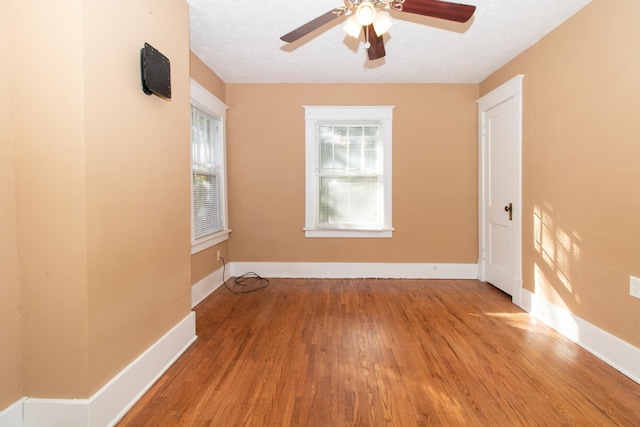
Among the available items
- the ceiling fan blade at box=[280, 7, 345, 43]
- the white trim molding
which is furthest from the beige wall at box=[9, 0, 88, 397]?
the ceiling fan blade at box=[280, 7, 345, 43]

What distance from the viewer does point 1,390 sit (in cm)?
145

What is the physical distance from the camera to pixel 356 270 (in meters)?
4.35

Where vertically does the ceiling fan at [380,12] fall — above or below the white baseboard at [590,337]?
above

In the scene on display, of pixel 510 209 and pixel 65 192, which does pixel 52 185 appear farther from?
pixel 510 209

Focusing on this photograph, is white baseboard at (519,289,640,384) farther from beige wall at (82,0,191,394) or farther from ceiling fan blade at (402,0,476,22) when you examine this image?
beige wall at (82,0,191,394)

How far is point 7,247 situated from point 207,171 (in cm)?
242

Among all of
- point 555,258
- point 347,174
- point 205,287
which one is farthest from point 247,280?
point 555,258

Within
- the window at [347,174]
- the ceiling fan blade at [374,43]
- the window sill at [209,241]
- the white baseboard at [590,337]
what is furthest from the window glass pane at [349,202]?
the ceiling fan blade at [374,43]

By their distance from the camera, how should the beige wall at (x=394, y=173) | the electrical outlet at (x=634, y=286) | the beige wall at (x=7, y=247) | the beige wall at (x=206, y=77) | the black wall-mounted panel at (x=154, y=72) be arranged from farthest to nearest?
the beige wall at (x=394, y=173) < the beige wall at (x=206, y=77) < the electrical outlet at (x=634, y=286) < the black wall-mounted panel at (x=154, y=72) < the beige wall at (x=7, y=247)

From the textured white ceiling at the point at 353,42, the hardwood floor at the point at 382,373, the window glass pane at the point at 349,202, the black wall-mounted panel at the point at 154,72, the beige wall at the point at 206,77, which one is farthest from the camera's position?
the window glass pane at the point at 349,202

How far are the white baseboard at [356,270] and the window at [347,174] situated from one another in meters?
0.42

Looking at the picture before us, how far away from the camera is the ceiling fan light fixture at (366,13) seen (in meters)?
1.72

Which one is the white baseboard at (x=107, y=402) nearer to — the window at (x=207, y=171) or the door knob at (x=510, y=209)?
the window at (x=207, y=171)

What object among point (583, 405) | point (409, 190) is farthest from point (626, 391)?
point (409, 190)
